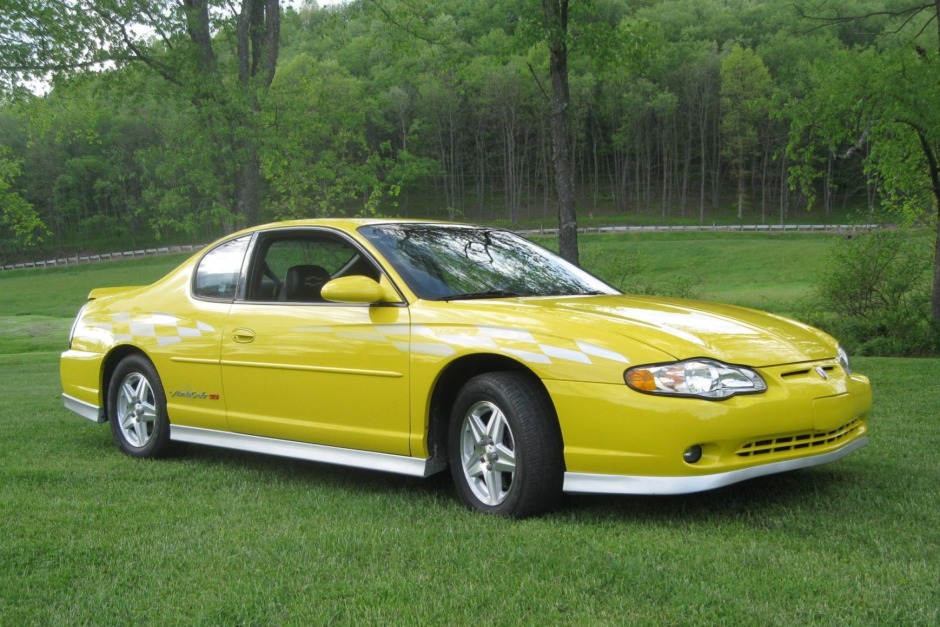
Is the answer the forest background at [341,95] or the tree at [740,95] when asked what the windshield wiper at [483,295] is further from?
the tree at [740,95]

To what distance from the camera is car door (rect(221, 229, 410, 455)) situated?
4816 millimetres

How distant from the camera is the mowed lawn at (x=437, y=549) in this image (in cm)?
304

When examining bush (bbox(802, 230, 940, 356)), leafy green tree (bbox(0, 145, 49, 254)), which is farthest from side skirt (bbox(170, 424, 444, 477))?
leafy green tree (bbox(0, 145, 49, 254))

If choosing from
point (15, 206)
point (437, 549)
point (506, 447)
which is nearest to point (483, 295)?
point (506, 447)

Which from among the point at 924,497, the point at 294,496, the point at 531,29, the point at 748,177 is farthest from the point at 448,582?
the point at 748,177

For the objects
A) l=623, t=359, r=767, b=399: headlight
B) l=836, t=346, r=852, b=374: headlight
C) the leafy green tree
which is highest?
the leafy green tree

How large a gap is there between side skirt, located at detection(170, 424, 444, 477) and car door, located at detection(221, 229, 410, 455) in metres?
0.04

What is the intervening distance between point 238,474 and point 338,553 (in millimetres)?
2191

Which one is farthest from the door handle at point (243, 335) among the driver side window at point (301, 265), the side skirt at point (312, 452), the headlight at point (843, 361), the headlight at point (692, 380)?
the headlight at point (843, 361)

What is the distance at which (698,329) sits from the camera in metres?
4.36

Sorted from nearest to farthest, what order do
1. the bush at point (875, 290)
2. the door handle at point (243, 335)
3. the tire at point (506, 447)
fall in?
the tire at point (506, 447)
the door handle at point (243, 335)
the bush at point (875, 290)

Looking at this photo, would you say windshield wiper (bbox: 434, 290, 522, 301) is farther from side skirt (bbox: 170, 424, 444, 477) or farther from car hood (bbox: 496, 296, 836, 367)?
side skirt (bbox: 170, 424, 444, 477)

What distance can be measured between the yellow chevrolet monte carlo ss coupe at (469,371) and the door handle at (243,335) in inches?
0.4

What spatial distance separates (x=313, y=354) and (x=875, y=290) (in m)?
15.2
